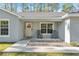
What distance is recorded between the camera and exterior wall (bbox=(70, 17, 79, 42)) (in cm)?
1919

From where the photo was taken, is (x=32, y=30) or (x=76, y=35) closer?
(x=76, y=35)

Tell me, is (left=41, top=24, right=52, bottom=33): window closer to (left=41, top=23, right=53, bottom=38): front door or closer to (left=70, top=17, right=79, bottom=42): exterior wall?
(left=41, top=23, right=53, bottom=38): front door

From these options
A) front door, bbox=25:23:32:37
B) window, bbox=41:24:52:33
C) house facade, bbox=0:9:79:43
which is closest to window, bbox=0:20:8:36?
house facade, bbox=0:9:79:43

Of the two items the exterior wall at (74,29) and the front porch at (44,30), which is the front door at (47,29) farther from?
the exterior wall at (74,29)

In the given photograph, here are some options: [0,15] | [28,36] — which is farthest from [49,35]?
[0,15]

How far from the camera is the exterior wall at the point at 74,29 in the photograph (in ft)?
63.0

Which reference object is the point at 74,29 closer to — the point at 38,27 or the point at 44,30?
the point at 44,30

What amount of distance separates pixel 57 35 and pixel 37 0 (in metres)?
15.7

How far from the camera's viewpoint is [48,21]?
2684 cm

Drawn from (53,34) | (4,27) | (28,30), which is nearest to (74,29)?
(4,27)

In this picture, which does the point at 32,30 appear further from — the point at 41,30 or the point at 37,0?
the point at 37,0

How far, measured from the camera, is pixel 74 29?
19.3 metres

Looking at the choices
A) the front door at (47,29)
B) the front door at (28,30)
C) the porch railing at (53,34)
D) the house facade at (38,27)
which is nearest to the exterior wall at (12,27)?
the house facade at (38,27)

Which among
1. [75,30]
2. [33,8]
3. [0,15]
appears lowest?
[75,30]
